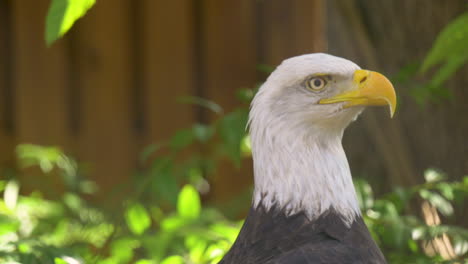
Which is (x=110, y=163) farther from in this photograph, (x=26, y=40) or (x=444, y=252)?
(x=444, y=252)

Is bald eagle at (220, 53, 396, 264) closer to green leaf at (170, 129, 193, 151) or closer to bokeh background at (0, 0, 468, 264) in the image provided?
green leaf at (170, 129, 193, 151)

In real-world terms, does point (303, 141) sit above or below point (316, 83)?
below

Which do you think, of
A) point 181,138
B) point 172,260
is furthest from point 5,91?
point 172,260

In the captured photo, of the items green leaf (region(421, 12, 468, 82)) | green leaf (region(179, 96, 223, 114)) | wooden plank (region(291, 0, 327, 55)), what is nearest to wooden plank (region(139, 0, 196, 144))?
wooden plank (region(291, 0, 327, 55))

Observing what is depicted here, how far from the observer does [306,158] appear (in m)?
2.38

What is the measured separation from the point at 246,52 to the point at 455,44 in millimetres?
2684

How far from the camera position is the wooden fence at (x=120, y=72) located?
4.86 metres

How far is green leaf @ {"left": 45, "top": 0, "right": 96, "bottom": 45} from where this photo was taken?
1868 mm

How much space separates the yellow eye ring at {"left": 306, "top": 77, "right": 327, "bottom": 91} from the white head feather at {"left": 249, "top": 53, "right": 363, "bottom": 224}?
13 mm

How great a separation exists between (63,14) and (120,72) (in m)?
3.06

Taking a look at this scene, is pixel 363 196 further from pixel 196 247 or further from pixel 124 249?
pixel 124 249

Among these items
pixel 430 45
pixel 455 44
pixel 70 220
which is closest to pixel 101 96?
pixel 70 220

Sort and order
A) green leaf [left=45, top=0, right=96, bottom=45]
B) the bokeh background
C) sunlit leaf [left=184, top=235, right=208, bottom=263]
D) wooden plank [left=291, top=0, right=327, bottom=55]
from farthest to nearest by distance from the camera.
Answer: the bokeh background, wooden plank [left=291, top=0, right=327, bottom=55], sunlit leaf [left=184, top=235, right=208, bottom=263], green leaf [left=45, top=0, right=96, bottom=45]

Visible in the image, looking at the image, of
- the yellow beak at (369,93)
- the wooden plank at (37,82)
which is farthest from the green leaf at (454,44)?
the wooden plank at (37,82)
